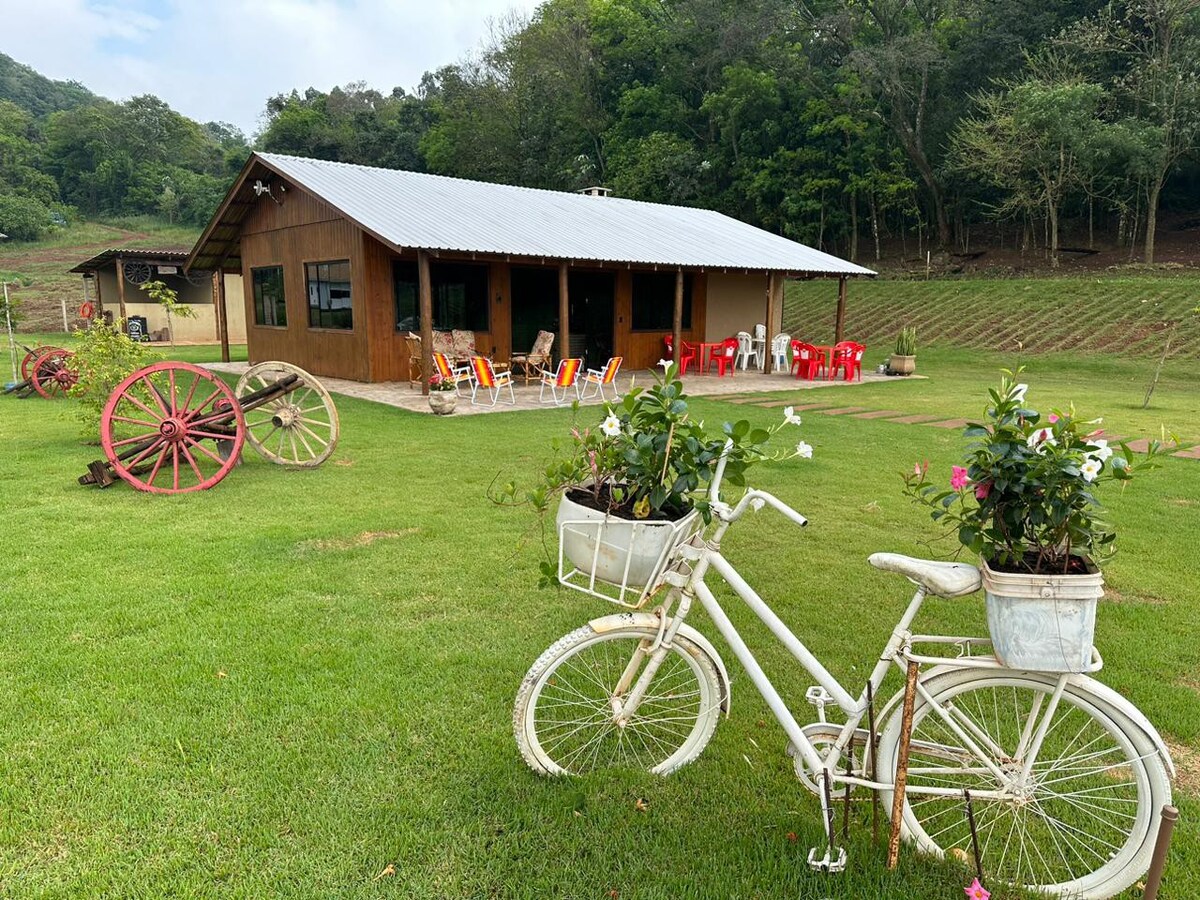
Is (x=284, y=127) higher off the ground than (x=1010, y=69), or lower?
higher

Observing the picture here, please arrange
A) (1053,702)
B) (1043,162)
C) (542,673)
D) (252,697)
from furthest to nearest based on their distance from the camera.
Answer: (1043,162), (252,697), (542,673), (1053,702)

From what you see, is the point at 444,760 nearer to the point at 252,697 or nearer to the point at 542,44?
the point at 252,697

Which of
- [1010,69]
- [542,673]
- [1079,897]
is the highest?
[1010,69]

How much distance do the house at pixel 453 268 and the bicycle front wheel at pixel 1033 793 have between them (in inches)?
375

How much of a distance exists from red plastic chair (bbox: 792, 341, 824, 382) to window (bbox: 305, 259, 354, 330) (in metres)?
8.24

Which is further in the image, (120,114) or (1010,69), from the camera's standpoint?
(120,114)

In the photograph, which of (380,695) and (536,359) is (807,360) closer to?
(536,359)

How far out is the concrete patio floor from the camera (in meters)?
10.3

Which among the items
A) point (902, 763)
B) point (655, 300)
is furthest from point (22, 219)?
point (902, 763)

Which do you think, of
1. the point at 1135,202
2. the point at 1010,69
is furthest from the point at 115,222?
the point at 1135,202

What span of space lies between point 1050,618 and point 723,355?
13750 millimetres

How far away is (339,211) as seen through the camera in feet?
36.8

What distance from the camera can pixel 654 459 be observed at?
199 centimetres

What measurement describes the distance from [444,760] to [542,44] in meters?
48.2
